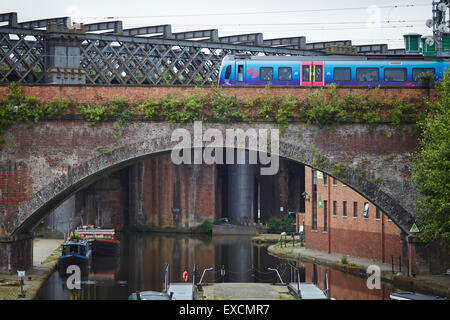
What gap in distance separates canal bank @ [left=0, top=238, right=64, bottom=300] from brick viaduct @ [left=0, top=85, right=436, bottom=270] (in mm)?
1073

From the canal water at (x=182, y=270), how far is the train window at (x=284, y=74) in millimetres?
8674

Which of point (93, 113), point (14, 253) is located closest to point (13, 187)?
point (14, 253)

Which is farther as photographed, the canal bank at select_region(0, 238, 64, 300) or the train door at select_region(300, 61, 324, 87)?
the train door at select_region(300, 61, 324, 87)

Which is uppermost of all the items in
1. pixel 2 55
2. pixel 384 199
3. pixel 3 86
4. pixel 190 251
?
pixel 2 55

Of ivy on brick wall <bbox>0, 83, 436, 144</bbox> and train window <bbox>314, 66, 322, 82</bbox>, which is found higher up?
train window <bbox>314, 66, 322, 82</bbox>

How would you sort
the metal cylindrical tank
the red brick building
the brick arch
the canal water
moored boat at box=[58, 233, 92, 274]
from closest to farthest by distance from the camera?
the brick arch
the canal water
the red brick building
moored boat at box=[58, 233, 92, 274]
the metal cylindrical tank

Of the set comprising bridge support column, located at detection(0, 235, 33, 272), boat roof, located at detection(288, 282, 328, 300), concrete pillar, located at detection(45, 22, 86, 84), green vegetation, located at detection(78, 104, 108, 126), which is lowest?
boat roof, located at detection(288, 282, 328, 300)

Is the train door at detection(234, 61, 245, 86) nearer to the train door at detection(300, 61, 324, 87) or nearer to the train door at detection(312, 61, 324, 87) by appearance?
the train door at detection(300, 61, 324, 87)

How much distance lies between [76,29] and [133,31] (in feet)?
15.2

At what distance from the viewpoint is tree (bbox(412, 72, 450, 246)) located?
2983cm

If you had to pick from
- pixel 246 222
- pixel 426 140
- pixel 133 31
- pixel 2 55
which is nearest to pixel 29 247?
pixel 426 140

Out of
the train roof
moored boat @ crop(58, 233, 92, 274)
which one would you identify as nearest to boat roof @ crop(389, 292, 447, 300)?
the train roof
